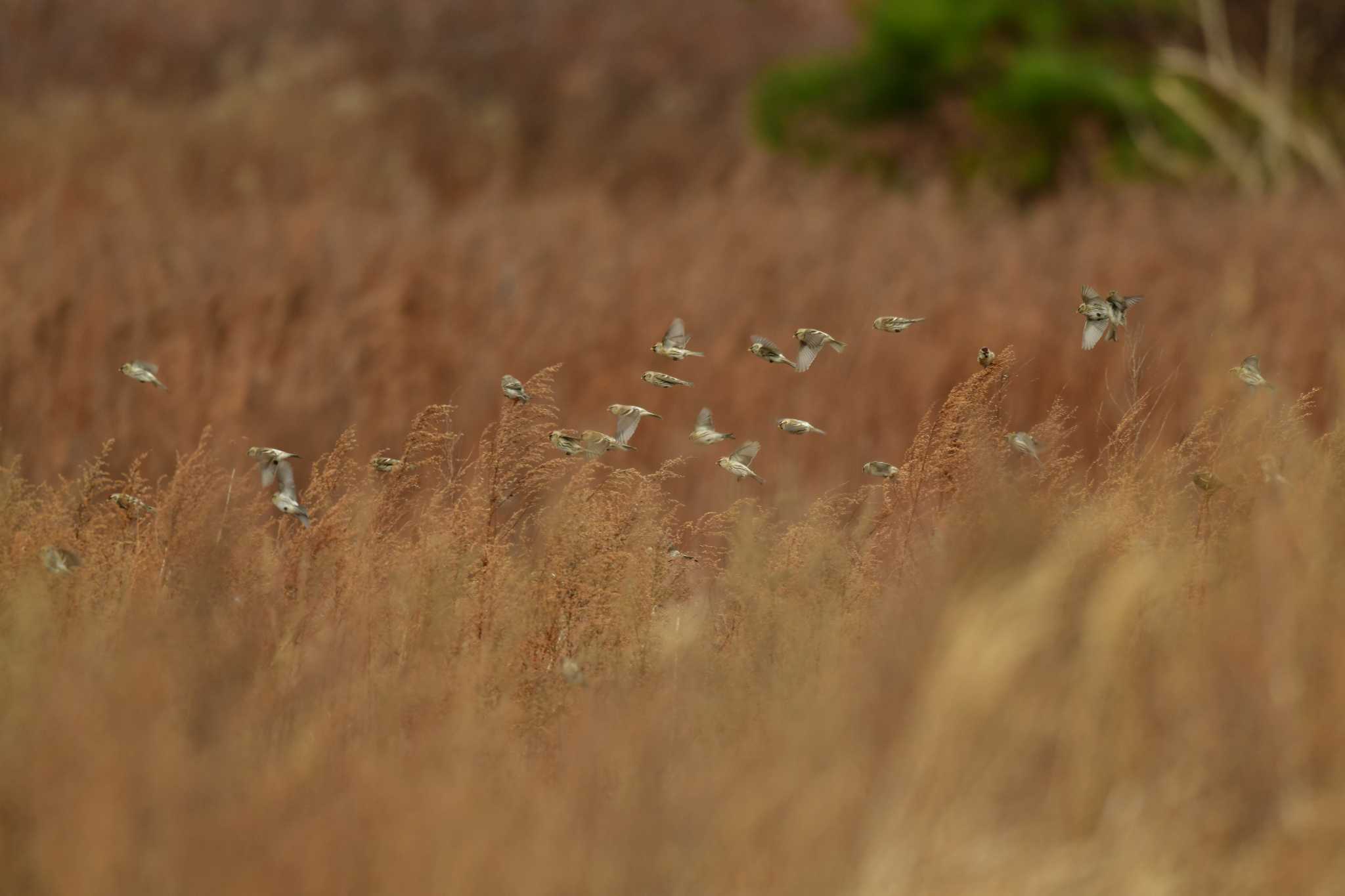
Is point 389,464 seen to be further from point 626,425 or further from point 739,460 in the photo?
point 739,460

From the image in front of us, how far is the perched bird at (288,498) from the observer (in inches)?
123

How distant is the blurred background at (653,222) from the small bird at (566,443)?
109cm

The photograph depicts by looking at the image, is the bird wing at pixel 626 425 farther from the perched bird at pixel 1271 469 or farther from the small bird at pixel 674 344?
the perched bird at pixel 1271 469

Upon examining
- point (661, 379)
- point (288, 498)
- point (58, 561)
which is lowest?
point (58, 561)

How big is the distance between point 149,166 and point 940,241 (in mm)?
5989

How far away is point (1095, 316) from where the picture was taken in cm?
340

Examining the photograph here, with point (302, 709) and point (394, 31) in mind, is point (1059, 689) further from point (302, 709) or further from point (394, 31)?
point (394, 31)

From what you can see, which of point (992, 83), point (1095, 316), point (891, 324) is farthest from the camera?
point (992, 83)

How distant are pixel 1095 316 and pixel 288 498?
1669 millimetres

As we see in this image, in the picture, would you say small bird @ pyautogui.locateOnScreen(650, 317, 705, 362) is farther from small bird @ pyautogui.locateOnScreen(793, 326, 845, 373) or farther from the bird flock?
small bird @ pyautogui.locateOnScreen(793, 326, 845, 373)

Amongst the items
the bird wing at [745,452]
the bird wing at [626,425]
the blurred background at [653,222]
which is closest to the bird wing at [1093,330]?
the blurred background at [653,222]

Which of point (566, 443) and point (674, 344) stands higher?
point (674, 344)

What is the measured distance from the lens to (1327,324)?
6.91 meters

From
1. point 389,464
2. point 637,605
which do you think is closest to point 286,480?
point 389,464
